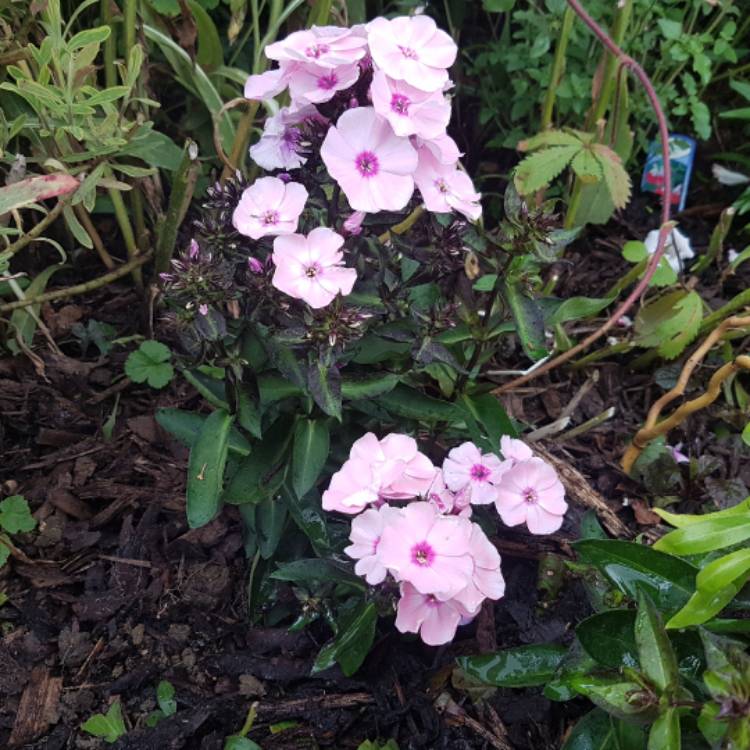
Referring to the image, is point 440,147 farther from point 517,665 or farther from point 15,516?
point 15,516

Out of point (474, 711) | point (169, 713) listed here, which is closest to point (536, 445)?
point (474, 711)

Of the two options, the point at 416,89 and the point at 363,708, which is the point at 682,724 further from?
the point at 416,89

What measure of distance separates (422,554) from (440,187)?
582 millimetres

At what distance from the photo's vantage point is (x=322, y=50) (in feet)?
4.25

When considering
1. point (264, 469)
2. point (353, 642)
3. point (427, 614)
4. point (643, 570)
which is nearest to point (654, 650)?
point (643, 570)

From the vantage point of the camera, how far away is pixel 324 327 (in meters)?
1.37

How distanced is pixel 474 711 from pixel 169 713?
0.60 m

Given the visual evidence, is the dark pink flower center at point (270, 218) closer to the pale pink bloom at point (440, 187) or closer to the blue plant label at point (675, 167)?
the pale pink bloom at point (440, 187)

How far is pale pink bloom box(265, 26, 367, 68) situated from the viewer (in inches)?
50.0

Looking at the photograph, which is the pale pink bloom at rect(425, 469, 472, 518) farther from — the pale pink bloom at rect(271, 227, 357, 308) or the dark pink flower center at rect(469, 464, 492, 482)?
the pale pink bloom at rect(271, 227, 357, 308)

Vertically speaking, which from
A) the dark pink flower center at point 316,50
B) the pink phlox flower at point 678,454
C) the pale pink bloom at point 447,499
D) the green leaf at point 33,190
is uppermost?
the dark pink flower center at point 316,50

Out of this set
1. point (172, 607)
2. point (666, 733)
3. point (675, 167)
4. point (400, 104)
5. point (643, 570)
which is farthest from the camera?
point (675, 167)

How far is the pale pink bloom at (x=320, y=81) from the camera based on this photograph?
1.30 metres

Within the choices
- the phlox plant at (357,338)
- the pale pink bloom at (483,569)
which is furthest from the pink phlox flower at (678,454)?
the pale pink bloom at (483,569)
